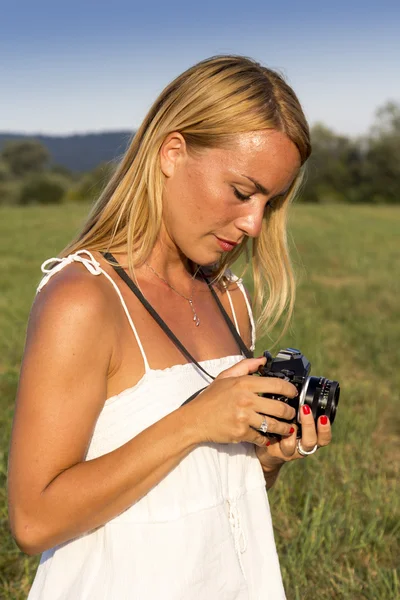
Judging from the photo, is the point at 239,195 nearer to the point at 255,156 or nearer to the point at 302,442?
the point at 255,156

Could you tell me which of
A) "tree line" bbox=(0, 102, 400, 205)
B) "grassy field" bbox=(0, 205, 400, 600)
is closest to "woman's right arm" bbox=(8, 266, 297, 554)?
"grassy field" bbox=(0, 205, 400, 600)

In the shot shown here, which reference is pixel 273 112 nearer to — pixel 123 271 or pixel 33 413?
pixel 123 271

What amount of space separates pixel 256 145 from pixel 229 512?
76cm

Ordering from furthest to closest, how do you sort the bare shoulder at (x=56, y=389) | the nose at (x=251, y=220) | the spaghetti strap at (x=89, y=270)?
the nose at (x=251, y=220), the spaghetti strap at (x=89, y=270), the bare shoulder at (x=56, y=389)

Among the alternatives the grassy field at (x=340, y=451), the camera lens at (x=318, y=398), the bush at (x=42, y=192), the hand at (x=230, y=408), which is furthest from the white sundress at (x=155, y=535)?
the bush at (x=42, y=192)

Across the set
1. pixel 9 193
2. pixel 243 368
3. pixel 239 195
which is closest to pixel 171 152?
pixel 239 195

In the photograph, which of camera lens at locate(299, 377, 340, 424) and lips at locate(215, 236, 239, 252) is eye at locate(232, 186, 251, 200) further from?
camera lens at locate(299, 377, 340, 424)

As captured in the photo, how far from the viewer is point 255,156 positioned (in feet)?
5.61

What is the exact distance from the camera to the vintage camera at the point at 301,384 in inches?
66.1

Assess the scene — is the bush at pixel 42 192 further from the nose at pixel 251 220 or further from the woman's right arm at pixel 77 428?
the woman's right arm at pixel 77 428

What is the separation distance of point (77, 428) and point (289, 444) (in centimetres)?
50

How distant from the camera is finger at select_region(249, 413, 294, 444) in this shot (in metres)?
1.51

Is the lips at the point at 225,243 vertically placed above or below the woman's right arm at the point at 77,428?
above

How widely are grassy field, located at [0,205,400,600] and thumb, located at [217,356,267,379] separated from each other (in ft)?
2.64
